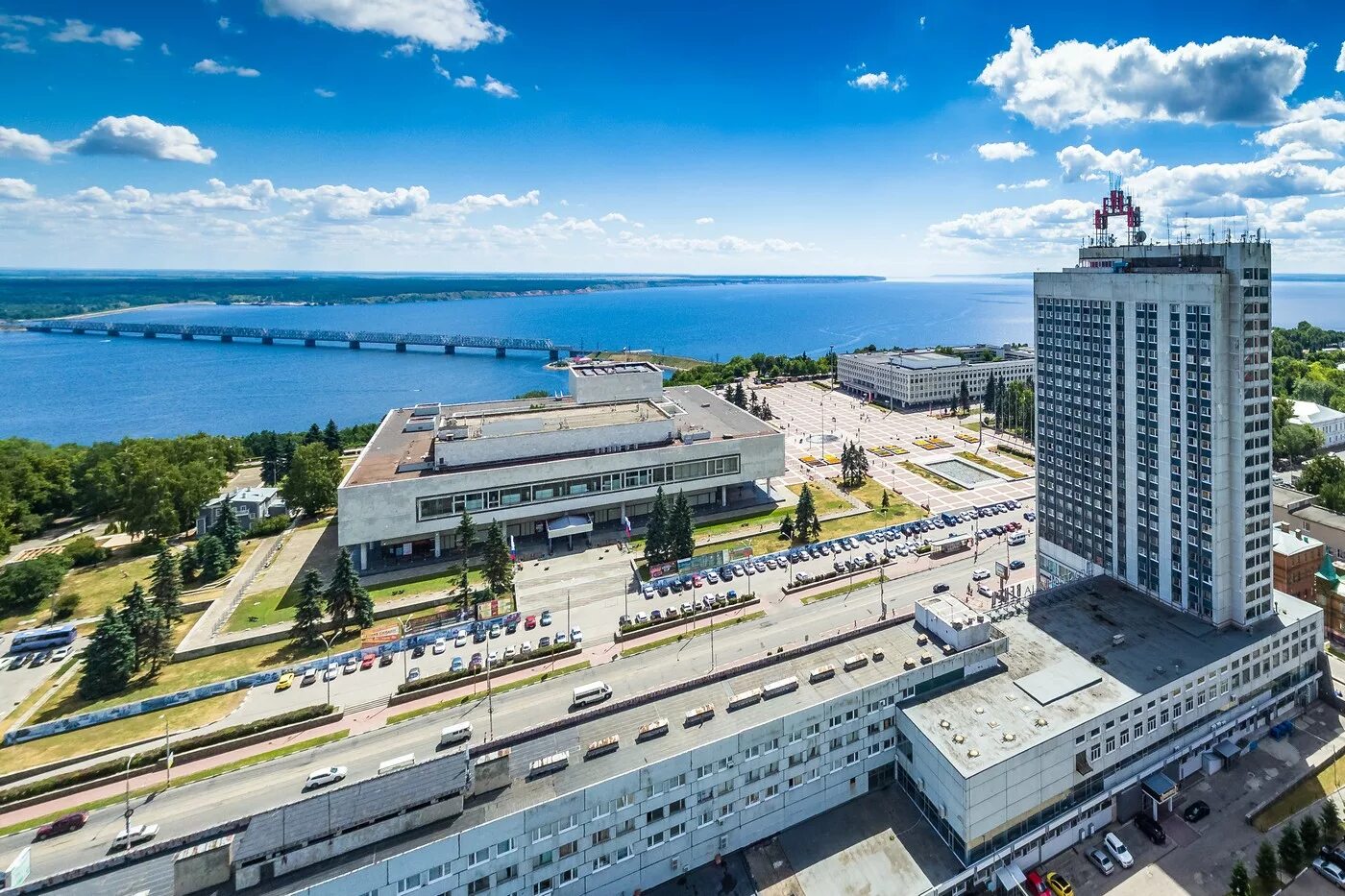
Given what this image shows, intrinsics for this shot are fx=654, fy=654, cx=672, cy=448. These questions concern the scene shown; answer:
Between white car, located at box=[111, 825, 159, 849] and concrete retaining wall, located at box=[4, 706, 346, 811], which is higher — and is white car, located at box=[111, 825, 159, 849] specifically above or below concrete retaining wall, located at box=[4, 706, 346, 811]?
above

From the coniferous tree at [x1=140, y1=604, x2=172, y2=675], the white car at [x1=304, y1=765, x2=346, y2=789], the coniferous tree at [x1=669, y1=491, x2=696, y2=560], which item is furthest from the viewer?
the coniferous tree at [x1=669, y1=491, x2=696, y2=560]

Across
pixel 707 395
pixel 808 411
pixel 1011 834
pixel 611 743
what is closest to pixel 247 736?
pixel 611 743

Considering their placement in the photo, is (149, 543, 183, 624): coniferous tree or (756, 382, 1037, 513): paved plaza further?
(756, 382, 1037, 513): paved plaza

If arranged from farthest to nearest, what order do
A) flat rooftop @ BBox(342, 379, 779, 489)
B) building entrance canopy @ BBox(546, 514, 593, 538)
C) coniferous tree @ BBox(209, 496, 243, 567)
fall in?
flat rooftop @ BBox(342, 379, 779, 489) → building entrance canopy @ BBox(546, 514, 593, 538) → coniferous tree @ BBox(209, 496, 243, 567)

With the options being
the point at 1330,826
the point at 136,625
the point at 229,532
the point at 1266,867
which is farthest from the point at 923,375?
the point at 136,625

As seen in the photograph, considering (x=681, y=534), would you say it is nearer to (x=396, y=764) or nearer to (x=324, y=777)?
(x=396, y=764)

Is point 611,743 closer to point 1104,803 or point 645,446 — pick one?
point 1104,803

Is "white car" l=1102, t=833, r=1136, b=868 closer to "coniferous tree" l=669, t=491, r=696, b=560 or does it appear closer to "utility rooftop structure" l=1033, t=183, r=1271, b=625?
"utility rooftop structure" l=1033, t=183, r=1271, b=625

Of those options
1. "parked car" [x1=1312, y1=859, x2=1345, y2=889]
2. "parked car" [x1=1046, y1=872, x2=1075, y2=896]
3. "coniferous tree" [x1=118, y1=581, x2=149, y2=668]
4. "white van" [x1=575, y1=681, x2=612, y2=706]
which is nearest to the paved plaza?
"parked car" [x1=1312, y1=859, x2=1345, y2=889]
